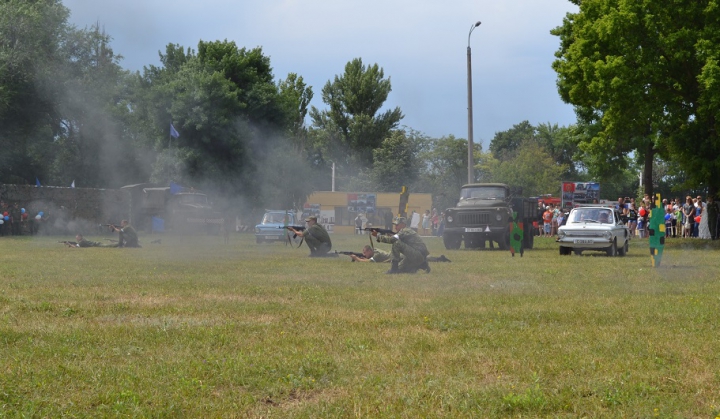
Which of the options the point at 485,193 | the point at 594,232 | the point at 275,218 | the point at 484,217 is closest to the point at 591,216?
the point at 594,232

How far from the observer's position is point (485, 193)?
3506 centimetres

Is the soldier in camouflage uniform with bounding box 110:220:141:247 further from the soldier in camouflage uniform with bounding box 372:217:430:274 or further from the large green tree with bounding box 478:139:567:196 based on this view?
the large green tree with bounding box 478:139:567:196

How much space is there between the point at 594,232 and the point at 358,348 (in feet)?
69.1

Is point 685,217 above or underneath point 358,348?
above

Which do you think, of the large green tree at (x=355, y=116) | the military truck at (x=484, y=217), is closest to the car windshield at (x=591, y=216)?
the military truck at (x=484, y=217)

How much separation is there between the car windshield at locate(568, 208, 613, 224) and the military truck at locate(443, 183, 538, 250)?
8.04ft

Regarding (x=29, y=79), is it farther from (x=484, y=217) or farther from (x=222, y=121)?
(x=484, y=217)

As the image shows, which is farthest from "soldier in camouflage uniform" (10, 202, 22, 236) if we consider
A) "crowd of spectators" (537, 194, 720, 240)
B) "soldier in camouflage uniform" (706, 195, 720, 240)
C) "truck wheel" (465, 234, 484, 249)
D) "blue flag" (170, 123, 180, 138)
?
"soldier in camouflage uniform" (706, 195, 720, 240)

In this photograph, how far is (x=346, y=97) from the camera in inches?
3455

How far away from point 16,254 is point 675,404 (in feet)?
79.4

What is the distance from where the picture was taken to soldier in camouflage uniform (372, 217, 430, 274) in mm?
19656

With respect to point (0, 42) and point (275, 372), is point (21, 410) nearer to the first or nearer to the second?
point (275, 372)

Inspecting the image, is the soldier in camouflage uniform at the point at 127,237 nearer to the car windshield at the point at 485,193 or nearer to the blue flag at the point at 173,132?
the car windshield at the point at 485,193

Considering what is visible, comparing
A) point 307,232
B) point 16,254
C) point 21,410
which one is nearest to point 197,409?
point 21,410
